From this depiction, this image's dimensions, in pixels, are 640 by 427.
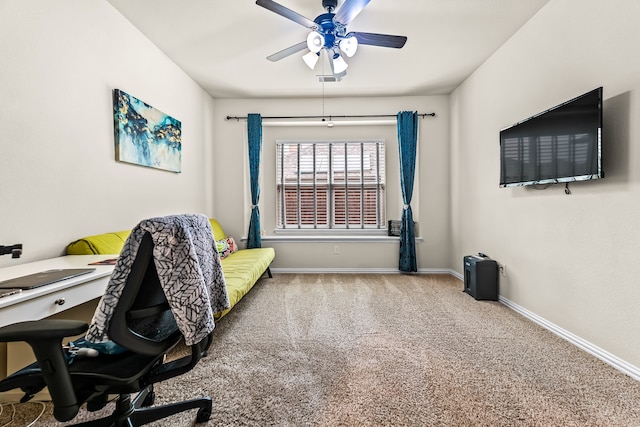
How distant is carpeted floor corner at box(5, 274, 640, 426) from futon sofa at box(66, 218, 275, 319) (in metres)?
0.33

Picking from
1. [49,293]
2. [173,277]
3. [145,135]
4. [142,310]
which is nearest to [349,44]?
[145,135]

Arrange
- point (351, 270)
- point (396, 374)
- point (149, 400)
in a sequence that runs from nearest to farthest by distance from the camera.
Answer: point (149, 400) → point (396, 374) → point (351, 270)

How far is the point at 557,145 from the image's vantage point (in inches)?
90.0

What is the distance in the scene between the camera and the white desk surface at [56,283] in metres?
1.14

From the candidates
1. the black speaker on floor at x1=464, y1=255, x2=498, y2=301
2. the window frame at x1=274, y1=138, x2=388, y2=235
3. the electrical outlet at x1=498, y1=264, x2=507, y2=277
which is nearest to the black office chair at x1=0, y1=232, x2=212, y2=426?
the black speaker on floor at x1=464, y1=255, x2=498, y2=301

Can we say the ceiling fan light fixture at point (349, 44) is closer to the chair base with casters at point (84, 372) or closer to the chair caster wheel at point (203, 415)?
the chair base with casters at point (84, 372)

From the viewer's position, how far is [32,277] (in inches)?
54.2

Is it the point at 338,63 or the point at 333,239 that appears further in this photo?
the point at 333,239

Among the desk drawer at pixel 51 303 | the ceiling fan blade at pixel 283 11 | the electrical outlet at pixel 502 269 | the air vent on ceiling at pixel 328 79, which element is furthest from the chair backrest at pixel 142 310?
the air vent on ceiling at pixel 328 79

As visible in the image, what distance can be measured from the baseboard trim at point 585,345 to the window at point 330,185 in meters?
2.41

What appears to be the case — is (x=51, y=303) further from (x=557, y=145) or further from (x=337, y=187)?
(x=337, y=187)

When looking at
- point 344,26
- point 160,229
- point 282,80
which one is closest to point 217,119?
point 282,80

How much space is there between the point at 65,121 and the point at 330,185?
11.2ft

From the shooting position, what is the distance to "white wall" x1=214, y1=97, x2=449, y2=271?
4.50 metres
